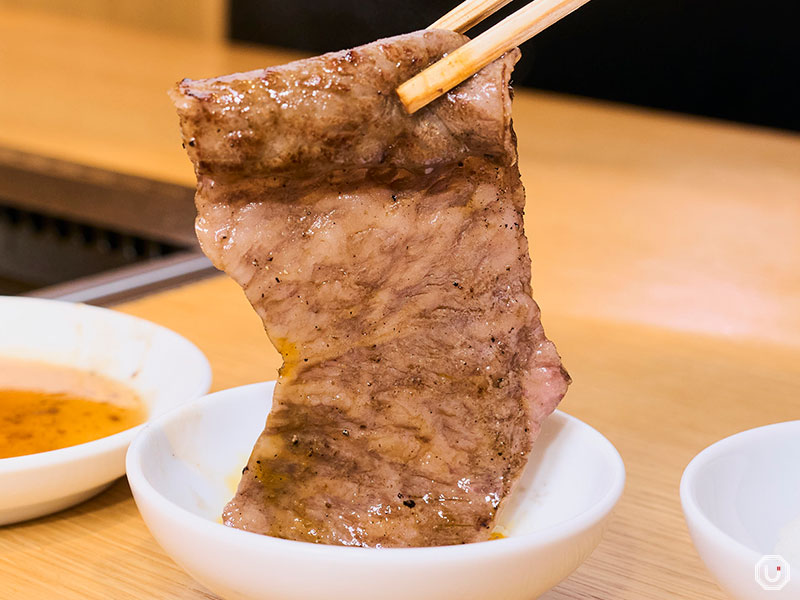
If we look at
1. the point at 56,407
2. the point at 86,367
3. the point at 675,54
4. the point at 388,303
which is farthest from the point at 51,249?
the point at 675,54

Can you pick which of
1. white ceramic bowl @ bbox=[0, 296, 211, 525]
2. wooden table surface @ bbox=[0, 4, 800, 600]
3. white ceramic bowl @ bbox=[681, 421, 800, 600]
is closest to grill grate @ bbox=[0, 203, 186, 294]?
wooden table surface @ bbox=[0, 4, 800, 600]

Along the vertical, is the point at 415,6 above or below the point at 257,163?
below

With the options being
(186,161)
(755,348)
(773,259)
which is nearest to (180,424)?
(755,348)

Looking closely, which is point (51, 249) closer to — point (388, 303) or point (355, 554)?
point (388, 303)

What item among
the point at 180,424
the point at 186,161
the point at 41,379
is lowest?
the point at 186,161

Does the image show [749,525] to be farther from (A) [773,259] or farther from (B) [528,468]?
(A) [773,259]

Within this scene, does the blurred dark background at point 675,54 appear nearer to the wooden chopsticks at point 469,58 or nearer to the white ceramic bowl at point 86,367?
the white ceramic bowl at point 86,367
